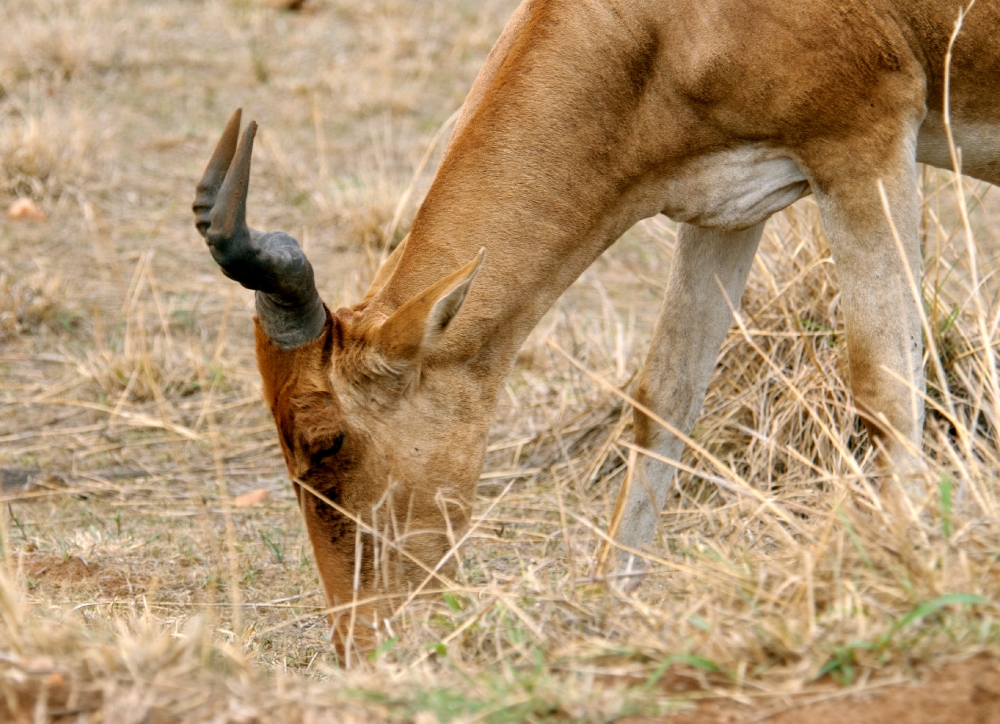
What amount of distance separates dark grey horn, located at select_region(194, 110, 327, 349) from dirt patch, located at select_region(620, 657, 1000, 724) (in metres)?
1.81

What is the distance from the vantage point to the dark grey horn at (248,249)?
3617 millimetres

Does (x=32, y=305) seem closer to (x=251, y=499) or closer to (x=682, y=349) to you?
(x=251, y=499)

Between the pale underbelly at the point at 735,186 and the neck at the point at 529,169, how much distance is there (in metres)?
0.16

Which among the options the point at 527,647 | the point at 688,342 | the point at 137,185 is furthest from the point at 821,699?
the point at 137,185

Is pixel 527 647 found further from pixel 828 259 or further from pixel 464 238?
pixel 828 259

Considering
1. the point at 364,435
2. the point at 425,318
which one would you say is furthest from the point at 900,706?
the point at 364,435

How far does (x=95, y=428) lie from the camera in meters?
6.72

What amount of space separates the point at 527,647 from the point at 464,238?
61.3 inches

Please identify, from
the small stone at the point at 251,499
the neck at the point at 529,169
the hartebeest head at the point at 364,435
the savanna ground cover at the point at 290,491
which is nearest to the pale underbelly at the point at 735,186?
the neck at the point at 529,169

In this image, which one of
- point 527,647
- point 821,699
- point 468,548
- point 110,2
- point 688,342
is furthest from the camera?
point 110,2

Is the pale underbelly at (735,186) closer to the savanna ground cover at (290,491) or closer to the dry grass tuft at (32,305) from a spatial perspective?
the savanna ground cover at (290,491)

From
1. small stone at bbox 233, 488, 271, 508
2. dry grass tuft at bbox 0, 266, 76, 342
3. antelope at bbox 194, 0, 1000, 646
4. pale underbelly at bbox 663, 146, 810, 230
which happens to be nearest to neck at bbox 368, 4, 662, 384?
antelope at bbox 194, 0, 1000, 646

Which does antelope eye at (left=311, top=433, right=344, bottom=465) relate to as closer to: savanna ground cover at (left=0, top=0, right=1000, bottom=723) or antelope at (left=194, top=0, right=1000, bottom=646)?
antelope at (left=194, top=0, right=1000, bottom=646)

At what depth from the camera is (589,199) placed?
13.9 feet
